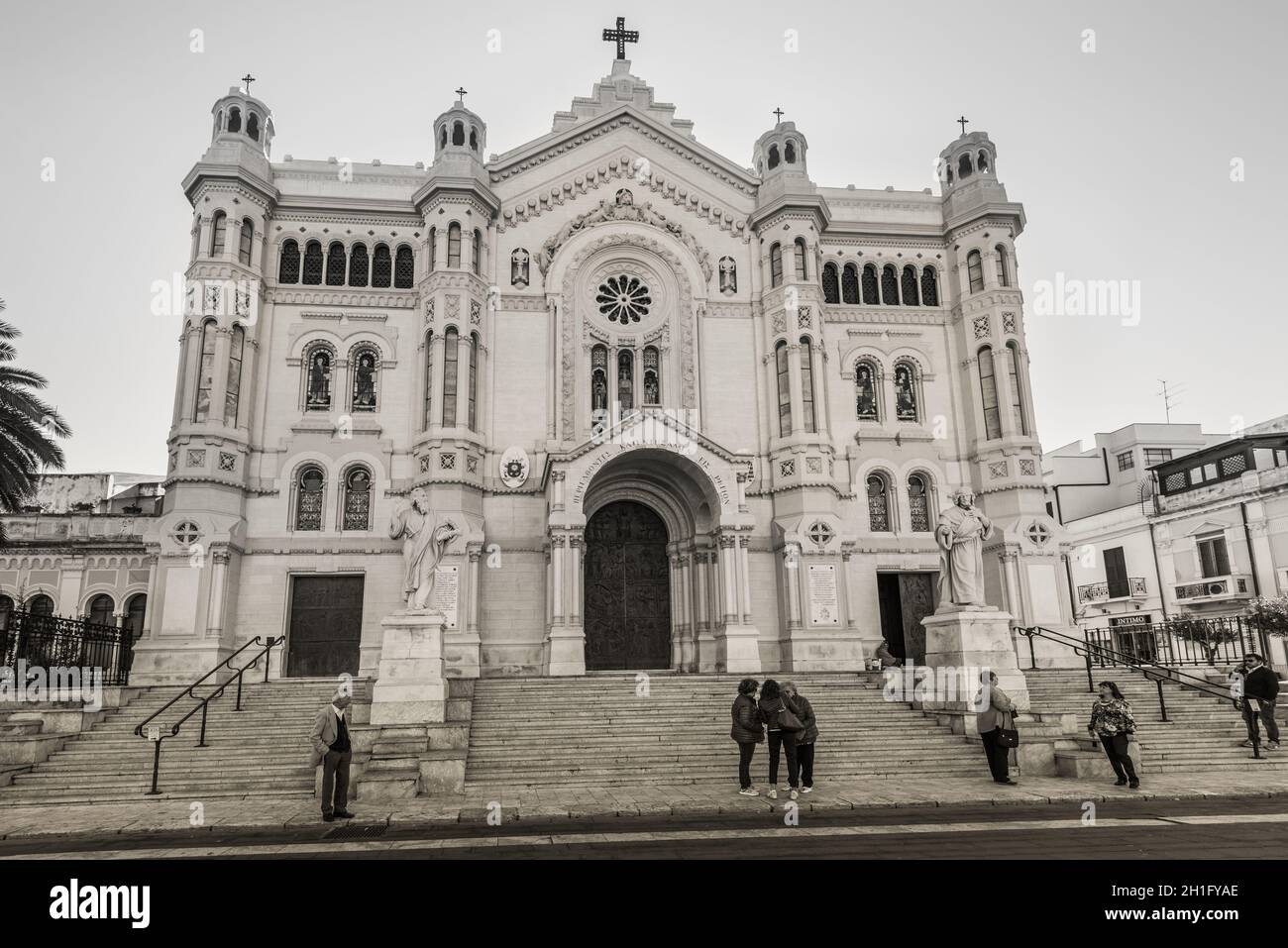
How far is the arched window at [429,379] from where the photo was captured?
78.1 ft

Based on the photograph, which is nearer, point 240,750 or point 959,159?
point 240,750

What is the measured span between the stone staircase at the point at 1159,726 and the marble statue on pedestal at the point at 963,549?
2615 mm

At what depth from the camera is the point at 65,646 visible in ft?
63.4

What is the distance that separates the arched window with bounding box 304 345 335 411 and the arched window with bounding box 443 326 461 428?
3.61 m

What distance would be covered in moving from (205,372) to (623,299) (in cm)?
1201

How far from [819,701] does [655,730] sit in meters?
3.73

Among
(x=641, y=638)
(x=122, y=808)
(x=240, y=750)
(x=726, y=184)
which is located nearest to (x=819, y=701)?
(x=641, y=638)

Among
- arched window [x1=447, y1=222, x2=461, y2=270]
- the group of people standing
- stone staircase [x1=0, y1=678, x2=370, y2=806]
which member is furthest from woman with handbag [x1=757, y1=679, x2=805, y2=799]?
arched window [x1=447, y1=222, x2=461, y2=270]

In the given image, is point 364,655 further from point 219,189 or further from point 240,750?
point 219,189

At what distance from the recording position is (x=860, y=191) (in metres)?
29.0

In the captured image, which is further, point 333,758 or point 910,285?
point 910,285

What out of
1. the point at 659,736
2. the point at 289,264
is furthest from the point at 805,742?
the point at 289,264

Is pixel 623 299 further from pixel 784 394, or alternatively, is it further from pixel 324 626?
pixel 324 626

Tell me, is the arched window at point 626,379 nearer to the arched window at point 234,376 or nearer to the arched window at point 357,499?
the arched window at point 357,499
